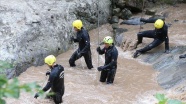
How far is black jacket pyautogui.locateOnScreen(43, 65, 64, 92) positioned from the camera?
634cm

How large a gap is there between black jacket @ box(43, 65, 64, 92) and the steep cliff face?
7.98ft

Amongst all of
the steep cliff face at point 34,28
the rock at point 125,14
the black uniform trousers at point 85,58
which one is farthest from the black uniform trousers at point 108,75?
the rock at point 125,14

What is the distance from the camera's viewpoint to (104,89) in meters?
8.18

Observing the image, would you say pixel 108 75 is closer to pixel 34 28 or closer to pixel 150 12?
pixel 34 28

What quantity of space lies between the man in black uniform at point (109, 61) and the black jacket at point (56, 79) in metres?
1.82

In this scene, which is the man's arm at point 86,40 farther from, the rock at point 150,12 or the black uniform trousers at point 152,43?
the rock at point 150,12

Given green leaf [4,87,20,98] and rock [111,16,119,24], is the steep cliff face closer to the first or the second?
rock [111,16,119,24]

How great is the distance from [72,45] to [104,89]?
3.87 metres

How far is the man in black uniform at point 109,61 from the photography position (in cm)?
806

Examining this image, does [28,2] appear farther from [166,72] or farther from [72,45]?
[166,72]

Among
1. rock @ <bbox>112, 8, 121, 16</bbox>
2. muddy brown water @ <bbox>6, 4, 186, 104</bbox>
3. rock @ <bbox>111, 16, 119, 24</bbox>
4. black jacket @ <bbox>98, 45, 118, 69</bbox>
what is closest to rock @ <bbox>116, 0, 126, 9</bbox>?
rock @ <bbox>112, 8, 121, 16</bbox>

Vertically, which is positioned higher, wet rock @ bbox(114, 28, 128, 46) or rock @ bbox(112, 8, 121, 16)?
rock @ bbox(112, 8, 121, 16)

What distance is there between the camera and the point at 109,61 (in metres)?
8.30

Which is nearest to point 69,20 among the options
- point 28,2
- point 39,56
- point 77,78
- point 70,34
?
point 70,34
